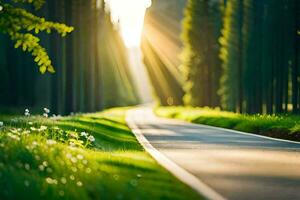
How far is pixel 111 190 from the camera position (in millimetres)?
9695

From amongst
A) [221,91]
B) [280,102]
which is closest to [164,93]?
[221,91]

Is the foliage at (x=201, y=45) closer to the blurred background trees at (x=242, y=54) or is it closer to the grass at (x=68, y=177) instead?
the blurred background trees at (x=242, y=54)

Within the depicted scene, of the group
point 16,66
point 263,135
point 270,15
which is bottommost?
point 263,135

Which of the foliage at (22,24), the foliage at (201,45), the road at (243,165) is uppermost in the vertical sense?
the foliage at (201,45)

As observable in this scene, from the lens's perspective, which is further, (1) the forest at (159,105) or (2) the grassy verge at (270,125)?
(2) the grassy verge at (270,125)

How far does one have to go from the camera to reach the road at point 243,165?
11.0 metres

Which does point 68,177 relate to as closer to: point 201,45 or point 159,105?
point 201,45

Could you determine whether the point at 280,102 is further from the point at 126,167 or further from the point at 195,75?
the point at 126,167

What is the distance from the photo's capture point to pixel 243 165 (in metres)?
14.9

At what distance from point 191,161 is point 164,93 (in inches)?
3524

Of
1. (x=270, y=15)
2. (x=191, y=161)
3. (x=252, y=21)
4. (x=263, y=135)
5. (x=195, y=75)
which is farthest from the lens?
(x=195, y=75)

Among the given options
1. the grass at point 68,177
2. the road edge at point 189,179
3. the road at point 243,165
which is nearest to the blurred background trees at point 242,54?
the road at point 243,165

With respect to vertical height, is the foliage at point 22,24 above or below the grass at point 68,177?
above

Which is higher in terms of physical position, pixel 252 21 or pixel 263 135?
pixel 252 21
